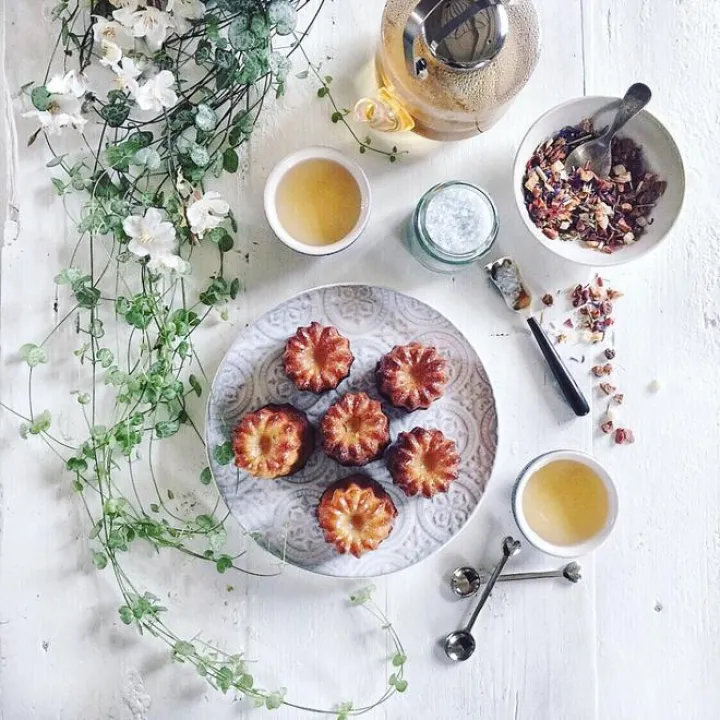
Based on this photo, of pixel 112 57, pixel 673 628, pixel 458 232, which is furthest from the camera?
pixel 673 628

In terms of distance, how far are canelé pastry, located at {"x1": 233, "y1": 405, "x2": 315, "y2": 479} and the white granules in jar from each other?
0.33m

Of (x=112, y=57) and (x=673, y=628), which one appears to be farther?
(x=673, y=628)

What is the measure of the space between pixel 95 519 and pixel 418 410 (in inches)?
19.7

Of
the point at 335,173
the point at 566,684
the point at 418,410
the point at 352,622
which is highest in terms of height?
the point at 335,173

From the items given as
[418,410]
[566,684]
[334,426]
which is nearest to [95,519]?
[334,426]

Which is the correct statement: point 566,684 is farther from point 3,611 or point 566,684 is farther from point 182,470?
point 3,611

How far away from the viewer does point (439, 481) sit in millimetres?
1314

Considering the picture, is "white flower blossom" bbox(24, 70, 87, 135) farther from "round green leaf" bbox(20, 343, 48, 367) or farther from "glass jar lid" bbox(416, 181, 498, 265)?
"glass jar lid" bbox(416, 181, 498, 265)

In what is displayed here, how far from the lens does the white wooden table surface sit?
1.41m

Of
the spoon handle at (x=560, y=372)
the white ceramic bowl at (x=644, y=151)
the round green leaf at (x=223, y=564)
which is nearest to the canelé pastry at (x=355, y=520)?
the round green leaf at (x=223, y=564)

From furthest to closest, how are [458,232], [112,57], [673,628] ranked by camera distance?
[673,628] < [458,232] < [112,57]

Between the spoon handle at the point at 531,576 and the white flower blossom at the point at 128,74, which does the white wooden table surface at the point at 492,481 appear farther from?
the white flower blossom at the point at 128,74

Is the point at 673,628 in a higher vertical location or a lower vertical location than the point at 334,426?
lower

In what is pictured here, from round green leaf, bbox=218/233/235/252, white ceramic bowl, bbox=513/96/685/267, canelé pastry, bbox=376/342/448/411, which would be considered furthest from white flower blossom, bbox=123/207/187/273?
white ceramic bowl, bbox=513/96/685/267
